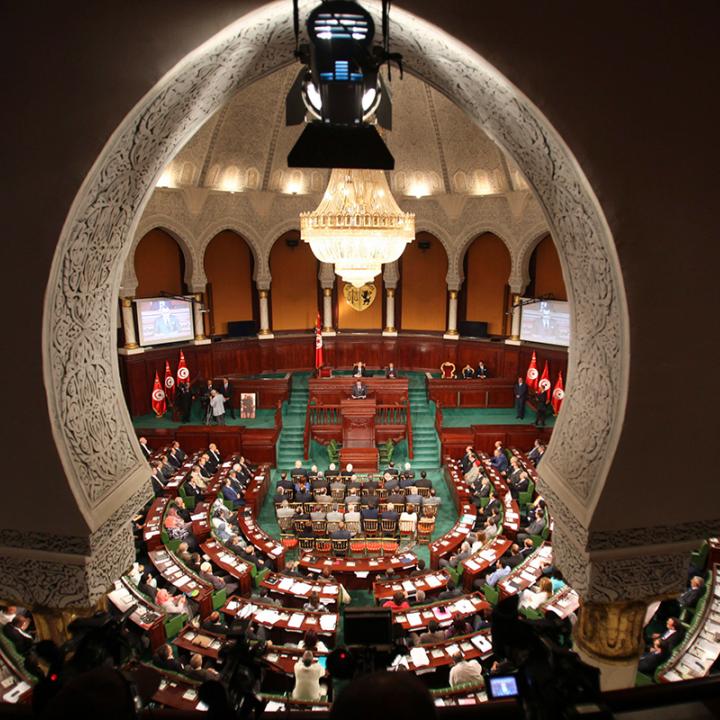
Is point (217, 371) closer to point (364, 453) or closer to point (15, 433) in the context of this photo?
point (364, 453)

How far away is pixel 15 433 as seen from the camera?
3523 millimetres

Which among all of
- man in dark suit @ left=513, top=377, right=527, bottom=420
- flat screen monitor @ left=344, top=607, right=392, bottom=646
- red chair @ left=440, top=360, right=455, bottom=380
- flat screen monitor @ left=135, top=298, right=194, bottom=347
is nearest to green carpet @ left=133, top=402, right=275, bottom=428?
flat screen monitor @ left=135, top=298, right=194, bottom=347

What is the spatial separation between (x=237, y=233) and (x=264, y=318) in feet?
11.7

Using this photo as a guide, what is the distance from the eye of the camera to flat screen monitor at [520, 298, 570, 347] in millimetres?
19234

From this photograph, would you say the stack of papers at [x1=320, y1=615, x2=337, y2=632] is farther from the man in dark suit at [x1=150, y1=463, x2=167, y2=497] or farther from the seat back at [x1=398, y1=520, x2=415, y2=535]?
the man in dark suit at [x1=150, y1=463, x2=167, y2=497]

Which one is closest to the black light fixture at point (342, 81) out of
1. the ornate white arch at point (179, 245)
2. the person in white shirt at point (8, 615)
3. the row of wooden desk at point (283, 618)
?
the row of wooden desk at point (283, 618)

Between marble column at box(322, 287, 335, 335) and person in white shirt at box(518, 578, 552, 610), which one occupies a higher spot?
marble column at box(322, 287, 335, 335)

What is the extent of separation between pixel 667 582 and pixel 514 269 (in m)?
17.5

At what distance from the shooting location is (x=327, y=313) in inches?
893

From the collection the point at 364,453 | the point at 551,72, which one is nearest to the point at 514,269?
the point at 364,453

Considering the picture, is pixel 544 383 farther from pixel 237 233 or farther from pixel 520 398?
pixel 237 233

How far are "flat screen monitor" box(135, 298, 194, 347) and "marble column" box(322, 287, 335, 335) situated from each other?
17.6 ft

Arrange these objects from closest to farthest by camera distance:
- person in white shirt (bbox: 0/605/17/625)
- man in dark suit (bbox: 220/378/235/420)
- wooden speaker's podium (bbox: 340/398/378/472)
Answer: person in white shirt (bbox: 0/605/17/625), wooden speaker's podium (bbox: 340/398/378/472), man in dark suit (bbox: 220/378/235/420)

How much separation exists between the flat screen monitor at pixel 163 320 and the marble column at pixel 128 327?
0.47 metres
